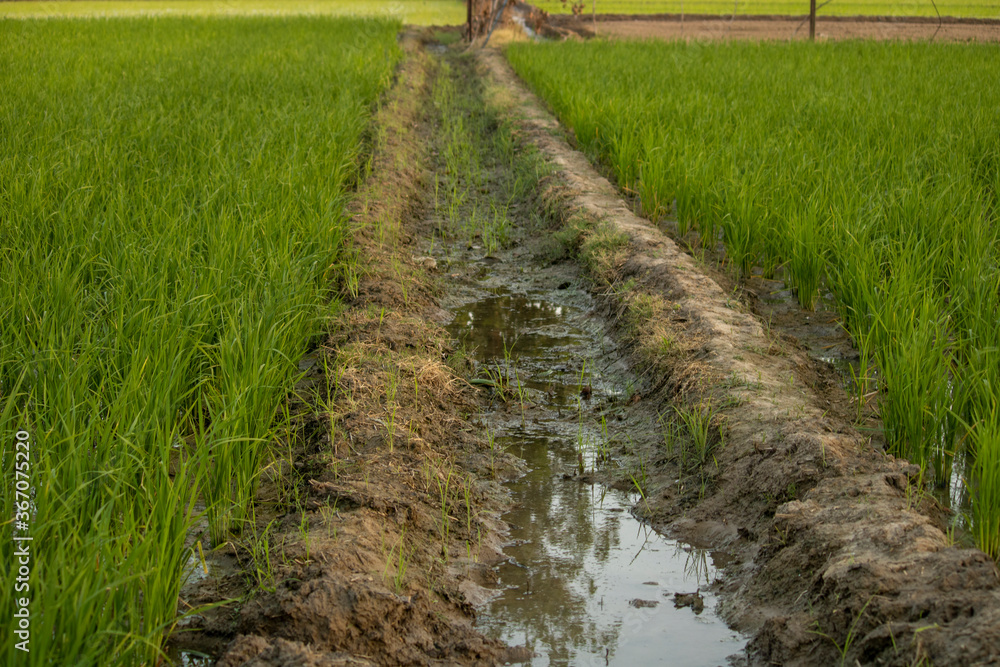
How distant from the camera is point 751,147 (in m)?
4.85

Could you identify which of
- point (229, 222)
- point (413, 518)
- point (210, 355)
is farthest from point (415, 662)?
point (229, 222)

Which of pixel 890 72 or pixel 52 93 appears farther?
pixel 890 72

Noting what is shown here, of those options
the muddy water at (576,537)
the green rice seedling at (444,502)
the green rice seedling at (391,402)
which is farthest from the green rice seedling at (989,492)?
the green rice seedling at (391,402)

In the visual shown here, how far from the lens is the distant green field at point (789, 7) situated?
2194 cm

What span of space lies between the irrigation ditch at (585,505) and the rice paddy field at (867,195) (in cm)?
20

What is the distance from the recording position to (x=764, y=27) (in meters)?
19.9

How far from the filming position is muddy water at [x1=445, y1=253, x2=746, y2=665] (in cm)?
179

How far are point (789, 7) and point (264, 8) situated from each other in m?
15.3

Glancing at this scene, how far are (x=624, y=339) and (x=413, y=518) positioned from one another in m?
1.45

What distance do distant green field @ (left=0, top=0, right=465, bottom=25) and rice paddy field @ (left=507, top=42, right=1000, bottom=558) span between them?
48.6 ft

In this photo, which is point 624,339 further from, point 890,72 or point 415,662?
point 890,72

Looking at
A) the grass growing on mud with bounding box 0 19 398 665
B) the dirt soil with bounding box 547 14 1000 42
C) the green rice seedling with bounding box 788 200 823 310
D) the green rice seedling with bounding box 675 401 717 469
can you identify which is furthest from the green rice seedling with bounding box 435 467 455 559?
the dirt soil with bounding box 547 14 1000 42

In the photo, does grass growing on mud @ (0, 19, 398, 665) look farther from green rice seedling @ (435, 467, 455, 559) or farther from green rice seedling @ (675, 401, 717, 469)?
green rice seedling @ (675, 401, 717, 469)

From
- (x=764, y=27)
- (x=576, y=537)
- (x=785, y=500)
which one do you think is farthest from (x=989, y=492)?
(x=764, y=27)
